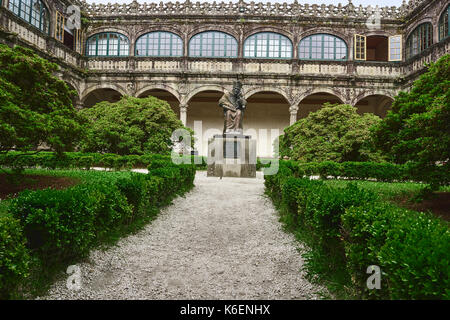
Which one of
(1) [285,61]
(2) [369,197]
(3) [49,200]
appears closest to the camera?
(3) [49,200]

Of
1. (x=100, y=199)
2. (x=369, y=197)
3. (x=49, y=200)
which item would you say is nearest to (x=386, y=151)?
(x=369, y=197)

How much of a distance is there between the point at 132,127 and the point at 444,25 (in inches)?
670

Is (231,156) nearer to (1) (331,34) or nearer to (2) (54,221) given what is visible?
(2) (54,221)

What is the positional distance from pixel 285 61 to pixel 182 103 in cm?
737

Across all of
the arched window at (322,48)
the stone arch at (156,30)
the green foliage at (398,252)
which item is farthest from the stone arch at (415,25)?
the green foliage at (398,252)

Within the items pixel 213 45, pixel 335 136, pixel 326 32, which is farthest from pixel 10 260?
pixel 326 32

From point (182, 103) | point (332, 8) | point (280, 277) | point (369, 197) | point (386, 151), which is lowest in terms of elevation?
point (280, 277)

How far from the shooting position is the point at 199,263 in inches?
141

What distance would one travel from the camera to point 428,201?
19.7 ft

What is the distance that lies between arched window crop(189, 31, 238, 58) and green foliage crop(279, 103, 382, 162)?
951 centimetres

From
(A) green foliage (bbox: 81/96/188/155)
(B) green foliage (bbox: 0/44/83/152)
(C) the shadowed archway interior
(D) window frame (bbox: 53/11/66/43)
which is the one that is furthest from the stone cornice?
(B) green foliage (bbox: 0/44/83/152)

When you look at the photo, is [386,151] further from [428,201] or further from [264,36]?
[264,36]

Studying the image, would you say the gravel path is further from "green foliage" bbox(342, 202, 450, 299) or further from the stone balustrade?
the stone balustrade
